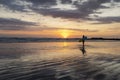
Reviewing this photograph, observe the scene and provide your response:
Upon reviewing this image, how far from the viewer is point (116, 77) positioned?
454 inches

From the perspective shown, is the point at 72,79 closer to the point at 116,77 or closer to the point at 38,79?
the point at 38,79

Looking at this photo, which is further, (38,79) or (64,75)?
(64,75)

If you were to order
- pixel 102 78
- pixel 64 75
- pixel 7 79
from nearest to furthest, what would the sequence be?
pixel 7 79 → pixel 102 78 → pixel 64 75

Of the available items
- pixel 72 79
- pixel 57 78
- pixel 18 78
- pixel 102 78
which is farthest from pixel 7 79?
pixel 102 78

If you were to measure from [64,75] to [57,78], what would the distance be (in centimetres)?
100

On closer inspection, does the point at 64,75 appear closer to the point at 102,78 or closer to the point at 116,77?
the point at 102,78

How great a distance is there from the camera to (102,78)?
11.3m

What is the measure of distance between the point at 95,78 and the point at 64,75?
184 centimetres

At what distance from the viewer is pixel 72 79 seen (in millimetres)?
11008

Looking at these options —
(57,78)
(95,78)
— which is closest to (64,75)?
(57,78)

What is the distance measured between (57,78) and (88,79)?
1645 mm

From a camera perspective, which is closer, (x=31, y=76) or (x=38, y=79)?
(x=38, y=79)

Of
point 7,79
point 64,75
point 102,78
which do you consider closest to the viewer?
point 7,79

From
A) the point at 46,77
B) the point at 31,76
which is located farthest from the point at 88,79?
the point at 31,76
